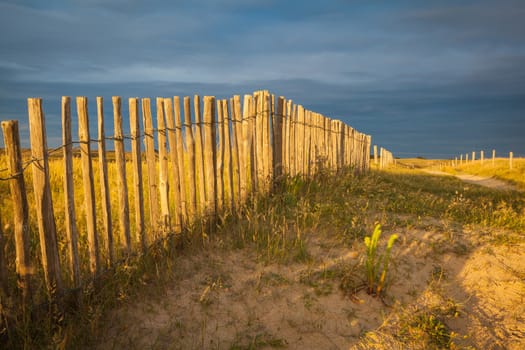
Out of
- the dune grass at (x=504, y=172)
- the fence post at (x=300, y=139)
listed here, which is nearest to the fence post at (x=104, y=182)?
the fence post at (x=300, y=139)

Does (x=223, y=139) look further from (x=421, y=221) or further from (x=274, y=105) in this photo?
(x=421, y=221)

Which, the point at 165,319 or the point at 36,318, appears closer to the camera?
the point at 36,318

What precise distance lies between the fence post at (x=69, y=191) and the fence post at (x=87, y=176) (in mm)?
120

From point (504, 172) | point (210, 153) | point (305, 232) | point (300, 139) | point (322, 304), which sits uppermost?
point (300, 139)

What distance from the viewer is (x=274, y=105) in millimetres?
6910

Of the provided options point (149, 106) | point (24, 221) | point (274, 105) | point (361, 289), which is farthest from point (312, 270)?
point (274, 105)

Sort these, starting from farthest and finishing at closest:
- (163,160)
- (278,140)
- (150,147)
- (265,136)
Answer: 1. (278,140)
2. (265,136)
3. (163,160)
4. (150,147)

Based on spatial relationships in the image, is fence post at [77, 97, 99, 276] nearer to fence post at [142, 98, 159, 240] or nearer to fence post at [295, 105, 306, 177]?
fence post at [142, 98, 159, 240]

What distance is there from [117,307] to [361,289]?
245cm

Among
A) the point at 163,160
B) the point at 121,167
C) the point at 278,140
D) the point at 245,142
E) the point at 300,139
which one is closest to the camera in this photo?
the point at 121,167

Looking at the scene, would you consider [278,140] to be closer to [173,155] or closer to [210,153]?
[210,153]

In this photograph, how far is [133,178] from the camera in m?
4.44

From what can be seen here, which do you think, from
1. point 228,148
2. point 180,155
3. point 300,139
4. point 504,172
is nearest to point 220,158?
point 228,148

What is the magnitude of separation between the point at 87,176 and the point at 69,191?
0.21 m
